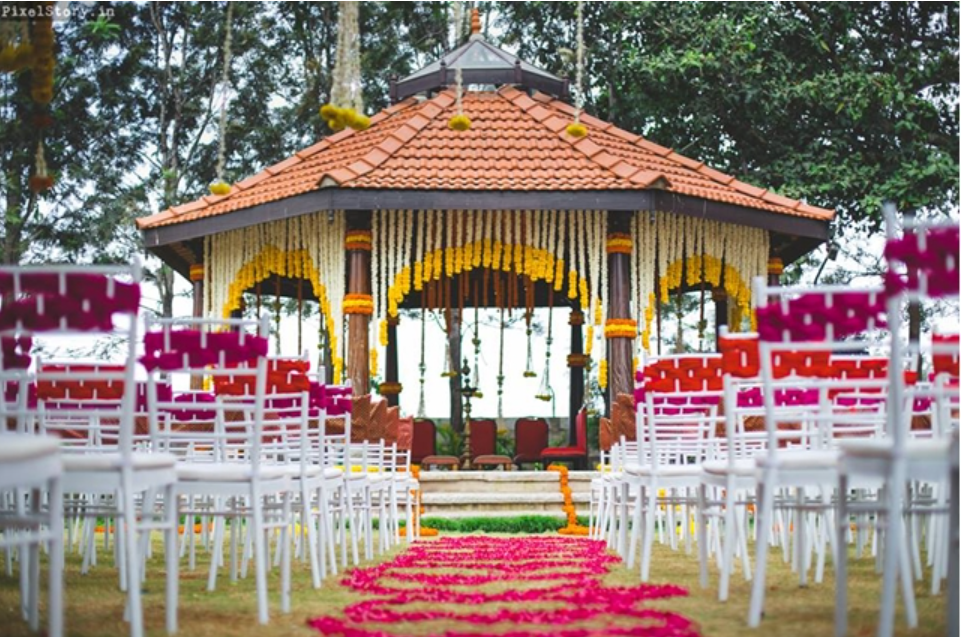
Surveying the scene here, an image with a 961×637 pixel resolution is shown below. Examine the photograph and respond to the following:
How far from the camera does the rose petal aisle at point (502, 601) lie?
13.6 ft

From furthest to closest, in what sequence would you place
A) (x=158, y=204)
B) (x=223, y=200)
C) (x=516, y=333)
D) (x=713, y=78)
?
1. (x=516, y=333)
2. (x=158, y=204)
3. (x=713, y=78)
4. (x=223, y=200)

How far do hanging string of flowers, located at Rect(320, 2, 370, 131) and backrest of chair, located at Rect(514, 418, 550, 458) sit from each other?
10925mm

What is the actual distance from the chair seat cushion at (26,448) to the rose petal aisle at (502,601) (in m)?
1.12

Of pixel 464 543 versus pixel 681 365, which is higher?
pixel 681 365

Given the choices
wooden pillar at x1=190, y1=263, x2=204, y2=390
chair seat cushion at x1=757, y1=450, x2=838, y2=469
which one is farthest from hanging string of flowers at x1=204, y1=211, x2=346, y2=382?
chair seat cushion at x1=757, y1=450, x2=838, y2=469

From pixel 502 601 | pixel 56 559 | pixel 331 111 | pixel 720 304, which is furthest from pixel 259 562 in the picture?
pixel 720 304

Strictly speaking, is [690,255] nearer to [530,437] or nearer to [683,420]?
[530,437]

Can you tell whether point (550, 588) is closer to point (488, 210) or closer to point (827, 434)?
point (827, 434)

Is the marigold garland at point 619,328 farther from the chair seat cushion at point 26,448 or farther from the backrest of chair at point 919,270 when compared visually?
the chair seat cushion at point 26,448

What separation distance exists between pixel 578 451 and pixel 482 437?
60.8 inches

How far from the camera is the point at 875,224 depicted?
1856 centimetres

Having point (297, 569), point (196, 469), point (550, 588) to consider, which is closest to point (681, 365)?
point (550, 588)

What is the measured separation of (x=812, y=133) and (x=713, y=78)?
1.61 metres

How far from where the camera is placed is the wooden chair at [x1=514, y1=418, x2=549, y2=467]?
15570mm
